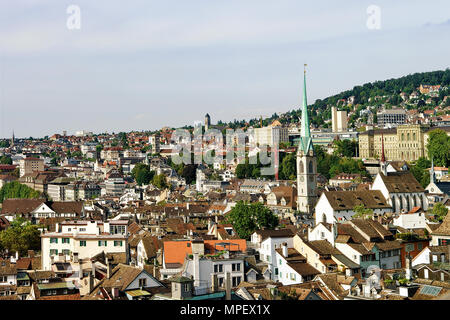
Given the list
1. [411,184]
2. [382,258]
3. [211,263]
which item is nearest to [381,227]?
[382,258]

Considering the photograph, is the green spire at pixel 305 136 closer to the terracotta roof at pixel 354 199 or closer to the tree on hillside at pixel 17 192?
the terracotta roof at pixel 354 199

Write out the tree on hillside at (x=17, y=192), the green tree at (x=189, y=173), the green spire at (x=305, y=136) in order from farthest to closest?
the green tree at (x=189, y=173) < the tree on hillside at (x=17, y=192) < the green spire at (x=305, y=136)

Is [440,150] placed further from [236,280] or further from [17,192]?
[236,280]

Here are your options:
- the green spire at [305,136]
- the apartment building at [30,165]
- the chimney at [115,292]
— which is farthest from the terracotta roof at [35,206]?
the apartment building at [30,165]

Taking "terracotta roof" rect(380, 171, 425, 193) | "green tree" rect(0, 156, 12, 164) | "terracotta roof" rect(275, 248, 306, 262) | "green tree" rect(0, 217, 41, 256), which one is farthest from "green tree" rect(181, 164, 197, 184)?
"terracotta roof" rect(275, 248, 306, 262)

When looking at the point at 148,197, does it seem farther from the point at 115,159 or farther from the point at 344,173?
the point at 115,159

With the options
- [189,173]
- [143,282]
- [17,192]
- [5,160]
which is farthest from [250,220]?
[5,160]

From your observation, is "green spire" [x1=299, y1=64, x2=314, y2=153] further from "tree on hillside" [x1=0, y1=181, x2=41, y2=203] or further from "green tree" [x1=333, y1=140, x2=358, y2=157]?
"green tree" [x1=333, y1=140, x2=358, y2=157]

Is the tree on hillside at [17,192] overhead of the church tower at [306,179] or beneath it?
beneath
